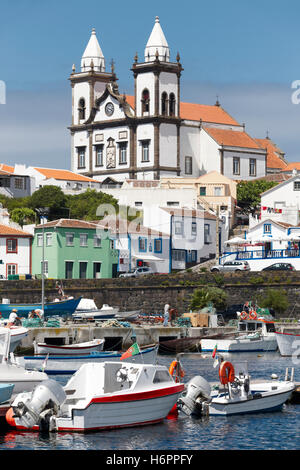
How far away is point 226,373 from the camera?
3716cm

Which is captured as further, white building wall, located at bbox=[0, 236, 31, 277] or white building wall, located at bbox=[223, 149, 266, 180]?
white building wall, located at bbox=[223, 149, 266, 180]

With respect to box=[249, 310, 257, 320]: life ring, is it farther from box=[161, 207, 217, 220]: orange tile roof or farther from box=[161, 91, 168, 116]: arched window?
box=[161, 91, 168, 116]: arched window

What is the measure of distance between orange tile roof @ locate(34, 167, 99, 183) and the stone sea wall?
129ft

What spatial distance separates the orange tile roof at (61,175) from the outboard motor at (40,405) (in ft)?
275

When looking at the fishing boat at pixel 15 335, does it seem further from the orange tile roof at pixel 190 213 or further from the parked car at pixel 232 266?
the orange tile roof at pixel 190 213

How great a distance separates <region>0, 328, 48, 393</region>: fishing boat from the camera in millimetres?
37875

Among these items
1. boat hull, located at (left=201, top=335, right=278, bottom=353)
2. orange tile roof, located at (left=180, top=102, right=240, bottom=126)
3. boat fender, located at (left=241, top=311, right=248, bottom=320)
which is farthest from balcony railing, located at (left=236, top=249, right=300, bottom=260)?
orange tile roof, located at (left=180, top=102, right=240, bottom=126)

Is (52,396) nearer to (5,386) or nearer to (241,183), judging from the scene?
(5,386)

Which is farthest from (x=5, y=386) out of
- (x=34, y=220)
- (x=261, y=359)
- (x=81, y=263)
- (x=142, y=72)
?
(x=142, y=72)

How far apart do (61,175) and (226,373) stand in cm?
8435

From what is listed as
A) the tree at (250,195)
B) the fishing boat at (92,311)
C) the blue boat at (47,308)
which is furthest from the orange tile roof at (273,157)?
the blue boat at (47,308)

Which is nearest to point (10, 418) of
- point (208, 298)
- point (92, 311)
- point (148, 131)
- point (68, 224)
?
point (92, 311)

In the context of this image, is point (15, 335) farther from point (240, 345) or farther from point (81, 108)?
point (81, 108)

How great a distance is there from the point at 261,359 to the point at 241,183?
61.4 meters
